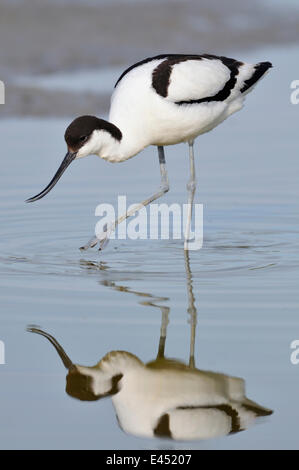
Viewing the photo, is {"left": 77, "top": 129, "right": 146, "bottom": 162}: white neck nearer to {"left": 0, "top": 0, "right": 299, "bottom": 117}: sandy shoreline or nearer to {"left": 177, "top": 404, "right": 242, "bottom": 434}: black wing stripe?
{"left": 177, "top": 404, "right": 242, "bottom": 434}: black wing stripe

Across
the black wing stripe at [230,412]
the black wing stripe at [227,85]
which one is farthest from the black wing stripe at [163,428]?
the black wing stripe at [227,85]

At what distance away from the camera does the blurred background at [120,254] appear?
436 centimetres

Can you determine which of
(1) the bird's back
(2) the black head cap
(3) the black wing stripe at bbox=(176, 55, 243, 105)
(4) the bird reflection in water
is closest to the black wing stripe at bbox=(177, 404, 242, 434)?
(4) the bird reflection in water

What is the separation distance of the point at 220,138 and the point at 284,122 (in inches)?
30.1

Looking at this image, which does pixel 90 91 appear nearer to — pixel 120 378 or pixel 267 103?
pixel 267 103

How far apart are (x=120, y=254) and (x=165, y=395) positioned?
2367 millimetres

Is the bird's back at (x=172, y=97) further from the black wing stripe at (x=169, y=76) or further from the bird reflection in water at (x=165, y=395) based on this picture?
the bird reflection in water at (x=165, y=395)

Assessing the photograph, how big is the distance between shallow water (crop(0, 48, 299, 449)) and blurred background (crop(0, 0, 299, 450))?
12 millimetres

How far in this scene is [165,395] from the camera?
448cm

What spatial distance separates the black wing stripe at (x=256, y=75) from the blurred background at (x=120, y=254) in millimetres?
850

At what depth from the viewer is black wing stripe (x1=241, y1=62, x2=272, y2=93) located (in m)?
7.39

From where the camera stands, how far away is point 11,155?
924cm

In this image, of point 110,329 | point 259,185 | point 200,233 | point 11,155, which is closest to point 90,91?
point 11,155

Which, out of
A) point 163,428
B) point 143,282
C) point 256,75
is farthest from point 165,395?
point 256,75
